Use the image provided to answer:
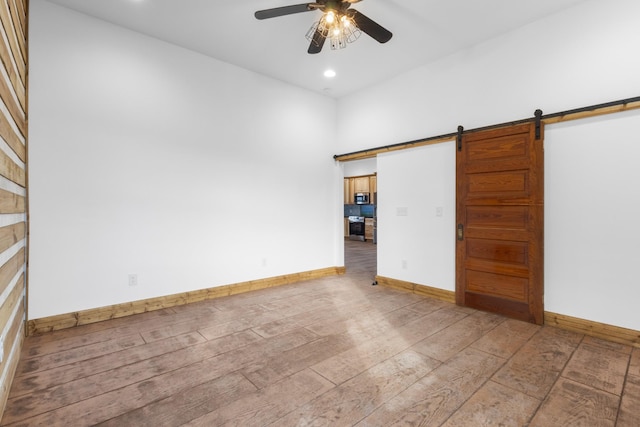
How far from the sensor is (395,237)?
4504mm

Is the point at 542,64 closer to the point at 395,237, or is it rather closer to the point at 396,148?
the point at 396,148

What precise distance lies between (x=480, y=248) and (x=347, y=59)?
9.59 ft

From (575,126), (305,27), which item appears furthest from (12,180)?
(575,126)

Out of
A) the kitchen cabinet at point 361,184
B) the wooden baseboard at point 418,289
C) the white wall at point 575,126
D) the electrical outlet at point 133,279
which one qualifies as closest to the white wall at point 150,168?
the electrical outlet at point 133,279

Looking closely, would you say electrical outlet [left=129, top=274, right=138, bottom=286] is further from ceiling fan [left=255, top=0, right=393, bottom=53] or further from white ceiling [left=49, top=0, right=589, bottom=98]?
ceiling fan [left=255, top=0, right=393, bottom=53]

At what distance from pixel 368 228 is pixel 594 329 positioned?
740cm

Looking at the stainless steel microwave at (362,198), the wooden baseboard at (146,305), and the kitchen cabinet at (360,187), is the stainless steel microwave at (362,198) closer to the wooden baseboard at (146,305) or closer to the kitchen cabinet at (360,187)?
the kitchen cabinet at (360,187)

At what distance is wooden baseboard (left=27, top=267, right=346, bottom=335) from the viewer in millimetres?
2932

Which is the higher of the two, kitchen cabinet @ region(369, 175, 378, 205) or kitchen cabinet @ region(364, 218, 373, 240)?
kitchen cabinet @ region(369, 175, 378, 205)

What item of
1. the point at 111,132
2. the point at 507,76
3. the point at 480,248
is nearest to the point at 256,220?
the point at 111,132

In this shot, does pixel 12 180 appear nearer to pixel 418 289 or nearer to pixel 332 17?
pixel 332 17

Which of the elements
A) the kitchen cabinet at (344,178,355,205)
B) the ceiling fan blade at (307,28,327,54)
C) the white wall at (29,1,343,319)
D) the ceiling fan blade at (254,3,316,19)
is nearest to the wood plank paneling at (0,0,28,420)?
the white wall at (29,1,343,319)

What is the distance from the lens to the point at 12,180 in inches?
86.1

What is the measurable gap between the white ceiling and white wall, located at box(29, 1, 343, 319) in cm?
27
